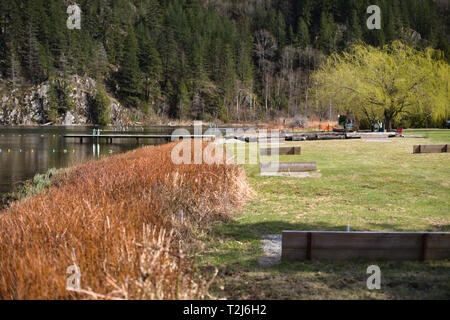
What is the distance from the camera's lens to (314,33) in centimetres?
15150

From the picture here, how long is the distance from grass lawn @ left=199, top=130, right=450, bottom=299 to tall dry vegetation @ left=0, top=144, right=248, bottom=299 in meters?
0.58

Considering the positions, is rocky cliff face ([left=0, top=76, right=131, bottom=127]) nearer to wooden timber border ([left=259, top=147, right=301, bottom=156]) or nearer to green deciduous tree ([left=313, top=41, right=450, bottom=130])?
green deciduous tree ([left=313, top=41, right=450, bottom=130])

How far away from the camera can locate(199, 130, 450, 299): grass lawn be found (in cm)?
498

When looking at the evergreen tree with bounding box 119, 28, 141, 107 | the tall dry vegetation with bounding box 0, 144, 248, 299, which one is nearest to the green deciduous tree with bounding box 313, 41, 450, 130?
the tall dry vegetation with bounding box 0, 144, 248, 299

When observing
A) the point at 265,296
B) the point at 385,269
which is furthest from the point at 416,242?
the point at 265,296

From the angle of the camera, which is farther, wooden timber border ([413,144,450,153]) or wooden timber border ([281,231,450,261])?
wooden timber border ([413,144,450,153])

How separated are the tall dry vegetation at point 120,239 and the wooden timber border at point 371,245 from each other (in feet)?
5.66

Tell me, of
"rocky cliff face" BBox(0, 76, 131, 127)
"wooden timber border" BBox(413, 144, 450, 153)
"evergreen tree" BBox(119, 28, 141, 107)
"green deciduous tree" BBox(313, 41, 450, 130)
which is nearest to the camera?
"wooden timber border" BBox(413, 144, 450, 153)

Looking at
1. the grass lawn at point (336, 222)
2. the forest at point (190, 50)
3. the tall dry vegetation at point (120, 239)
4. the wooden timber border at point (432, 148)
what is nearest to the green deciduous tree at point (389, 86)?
the wooden timber border at point (432, 148)

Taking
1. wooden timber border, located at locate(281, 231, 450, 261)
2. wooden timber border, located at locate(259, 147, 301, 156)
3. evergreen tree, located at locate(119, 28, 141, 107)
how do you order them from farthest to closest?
evergreen tree, located at locate(119, 28, 141, 107), wooden timber border, located at locate(259, 147, 301, 156), wooden timber border, located at locate(281, 231, 450, 261)

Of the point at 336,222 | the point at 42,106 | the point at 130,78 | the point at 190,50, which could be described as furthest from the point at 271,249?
the point at 190,50

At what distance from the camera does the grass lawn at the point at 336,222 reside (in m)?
4.98

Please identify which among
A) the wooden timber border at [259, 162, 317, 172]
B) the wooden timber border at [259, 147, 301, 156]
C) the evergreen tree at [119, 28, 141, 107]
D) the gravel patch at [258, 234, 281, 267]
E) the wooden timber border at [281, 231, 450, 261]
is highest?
the evergreen tree at [119, 28, 141, 107]

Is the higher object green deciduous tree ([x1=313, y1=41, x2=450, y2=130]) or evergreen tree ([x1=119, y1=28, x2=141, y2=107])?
evergreen tree ([x1=119, y1=28, x2=141, y2=107])
